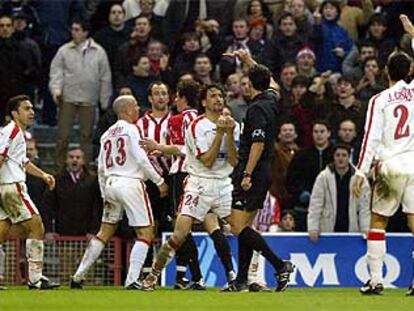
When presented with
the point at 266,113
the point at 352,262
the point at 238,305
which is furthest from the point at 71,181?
the point at 238,305

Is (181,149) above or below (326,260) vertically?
above

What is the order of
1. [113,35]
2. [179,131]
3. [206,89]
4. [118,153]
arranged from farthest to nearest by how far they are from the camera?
1. [113,35]
2. [179,131]
3. [118,153]
4. [206,89]

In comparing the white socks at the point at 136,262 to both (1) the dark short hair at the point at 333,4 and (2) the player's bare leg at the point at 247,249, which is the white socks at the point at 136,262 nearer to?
(2) the player's bare leg at the point at 247,249

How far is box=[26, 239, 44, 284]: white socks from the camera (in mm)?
18891

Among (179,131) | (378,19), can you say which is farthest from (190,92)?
(378,19)

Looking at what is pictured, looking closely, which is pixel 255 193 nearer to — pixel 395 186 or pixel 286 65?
pixel 395 186

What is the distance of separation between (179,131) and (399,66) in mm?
3640

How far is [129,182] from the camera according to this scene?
19094 millimetres

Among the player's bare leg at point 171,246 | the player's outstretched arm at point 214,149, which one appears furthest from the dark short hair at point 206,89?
the player's bare leg at point 171,246

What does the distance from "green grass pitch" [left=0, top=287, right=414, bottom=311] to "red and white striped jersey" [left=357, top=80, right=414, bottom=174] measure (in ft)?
5.17

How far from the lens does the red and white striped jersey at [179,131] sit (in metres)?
18.9

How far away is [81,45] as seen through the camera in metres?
25.4

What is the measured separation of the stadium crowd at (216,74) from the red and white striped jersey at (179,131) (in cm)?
120

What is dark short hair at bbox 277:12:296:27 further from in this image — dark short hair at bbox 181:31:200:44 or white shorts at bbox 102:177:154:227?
white shorts at bbox 102:177:154:227
